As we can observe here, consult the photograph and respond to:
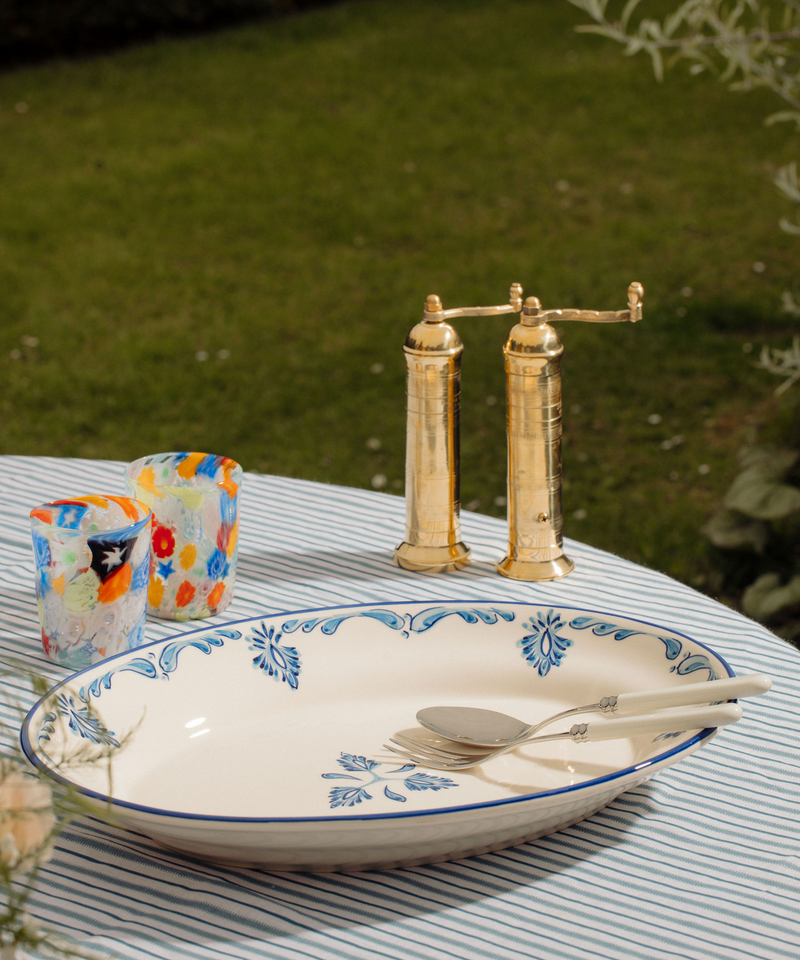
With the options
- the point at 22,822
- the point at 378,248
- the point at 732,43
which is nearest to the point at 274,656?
the point at 22,822

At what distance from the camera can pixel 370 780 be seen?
0.85 metres

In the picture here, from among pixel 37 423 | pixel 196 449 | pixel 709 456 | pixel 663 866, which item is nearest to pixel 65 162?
pixel 37 423

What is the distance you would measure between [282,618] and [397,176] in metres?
5.06

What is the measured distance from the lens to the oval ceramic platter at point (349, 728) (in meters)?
0.73

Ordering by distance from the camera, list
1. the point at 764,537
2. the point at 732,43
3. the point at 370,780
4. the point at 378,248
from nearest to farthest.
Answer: the point at 370,780 < the point at 732,43 < the point at 764,537 < the point at 378,248

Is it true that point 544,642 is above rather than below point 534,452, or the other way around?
below

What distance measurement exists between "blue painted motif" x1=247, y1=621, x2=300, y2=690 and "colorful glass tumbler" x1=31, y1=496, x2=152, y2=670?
0.12m

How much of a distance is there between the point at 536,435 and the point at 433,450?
0.37 feet

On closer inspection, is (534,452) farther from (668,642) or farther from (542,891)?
(542,891)

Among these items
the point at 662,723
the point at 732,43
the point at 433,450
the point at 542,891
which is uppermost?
the point at 732,43

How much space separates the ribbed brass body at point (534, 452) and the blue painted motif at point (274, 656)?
0.31m

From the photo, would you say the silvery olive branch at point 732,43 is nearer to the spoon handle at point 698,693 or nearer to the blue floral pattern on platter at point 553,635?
the blue floral pattern on platter at point 553,635

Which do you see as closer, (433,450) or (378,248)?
(433,450)

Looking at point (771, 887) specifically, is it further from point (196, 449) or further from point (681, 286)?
point (681, 286)
